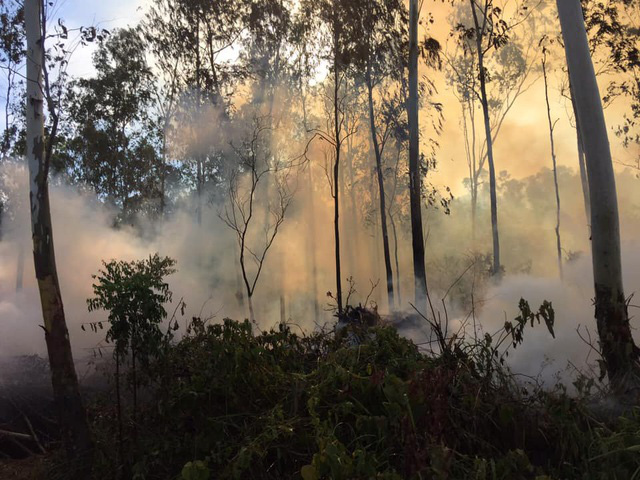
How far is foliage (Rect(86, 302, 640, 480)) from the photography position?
3.00 m

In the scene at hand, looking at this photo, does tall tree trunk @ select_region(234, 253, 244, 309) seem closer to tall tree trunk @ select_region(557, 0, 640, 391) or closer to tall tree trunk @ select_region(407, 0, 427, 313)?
tall tree trunk @ select_region(407, 0, 427, 313)

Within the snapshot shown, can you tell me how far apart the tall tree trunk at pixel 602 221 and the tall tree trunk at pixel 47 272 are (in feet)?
18.2

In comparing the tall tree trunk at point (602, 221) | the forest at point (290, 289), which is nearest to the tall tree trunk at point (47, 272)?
the forest at point (290, 289)

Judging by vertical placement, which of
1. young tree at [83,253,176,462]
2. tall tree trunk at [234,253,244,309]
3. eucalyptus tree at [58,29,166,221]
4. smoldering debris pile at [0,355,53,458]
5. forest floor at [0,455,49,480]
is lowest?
forest floor at [0,455,49,480]

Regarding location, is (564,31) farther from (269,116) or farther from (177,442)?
(269,116)

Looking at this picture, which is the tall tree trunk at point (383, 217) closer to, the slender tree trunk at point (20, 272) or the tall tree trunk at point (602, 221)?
the tall tree trunk at point (602, 221)

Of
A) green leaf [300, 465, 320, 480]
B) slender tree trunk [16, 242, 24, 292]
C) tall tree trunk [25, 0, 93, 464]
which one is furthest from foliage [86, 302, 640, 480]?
slender tree trunk [16, 242, 24, 292]

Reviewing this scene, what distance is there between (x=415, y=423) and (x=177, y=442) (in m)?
2.03

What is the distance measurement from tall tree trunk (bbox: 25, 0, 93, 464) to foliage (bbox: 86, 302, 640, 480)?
42cm

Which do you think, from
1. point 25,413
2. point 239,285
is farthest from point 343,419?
point 239,285

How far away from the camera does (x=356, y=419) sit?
3.58 m

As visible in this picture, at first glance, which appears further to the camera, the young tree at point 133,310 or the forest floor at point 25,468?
the forest floor at point 25,468

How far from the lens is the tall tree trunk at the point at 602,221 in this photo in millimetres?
4969

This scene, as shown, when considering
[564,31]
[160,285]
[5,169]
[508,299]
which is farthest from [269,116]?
[160,285]
